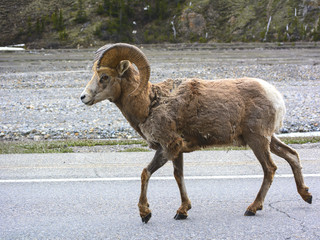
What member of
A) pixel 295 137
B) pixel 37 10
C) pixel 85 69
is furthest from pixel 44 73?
pixel 37 10

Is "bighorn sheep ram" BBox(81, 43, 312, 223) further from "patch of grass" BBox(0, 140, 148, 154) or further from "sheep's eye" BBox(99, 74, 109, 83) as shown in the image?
"patch of grass" BBox(0, 140, 148, 154)

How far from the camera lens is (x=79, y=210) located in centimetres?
635

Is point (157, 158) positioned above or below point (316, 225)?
above

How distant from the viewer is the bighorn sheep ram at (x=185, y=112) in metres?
6.06

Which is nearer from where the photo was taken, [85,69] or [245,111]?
[245,111]

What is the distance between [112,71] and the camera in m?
6.13

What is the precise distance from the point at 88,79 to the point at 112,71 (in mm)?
19760

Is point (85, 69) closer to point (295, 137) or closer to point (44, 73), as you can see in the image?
point (44, 73)

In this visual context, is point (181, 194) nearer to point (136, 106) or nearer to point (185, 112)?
point (185, 112)

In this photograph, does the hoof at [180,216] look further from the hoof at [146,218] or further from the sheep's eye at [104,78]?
the sheep's eye at [104,78]

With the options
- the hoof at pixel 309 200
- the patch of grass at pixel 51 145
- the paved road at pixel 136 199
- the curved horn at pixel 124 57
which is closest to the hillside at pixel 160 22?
the patch of grass at pixel 51 145

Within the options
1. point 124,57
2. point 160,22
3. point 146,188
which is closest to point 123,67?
point 124,57

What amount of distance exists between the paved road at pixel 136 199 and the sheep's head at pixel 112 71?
1.62 meters

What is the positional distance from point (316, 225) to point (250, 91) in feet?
6.42
